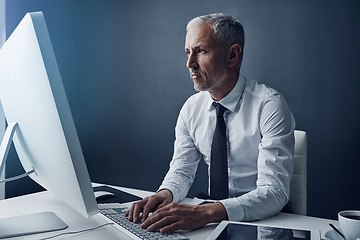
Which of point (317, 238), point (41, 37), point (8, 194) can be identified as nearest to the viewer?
point (41, 37)

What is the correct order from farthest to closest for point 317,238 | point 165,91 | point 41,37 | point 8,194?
point 165,91
point 8,194
point 317,238
point 41,37

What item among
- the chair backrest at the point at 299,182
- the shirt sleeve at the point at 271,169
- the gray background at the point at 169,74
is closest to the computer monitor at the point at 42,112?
the shirt sleeve at the point at 271,169

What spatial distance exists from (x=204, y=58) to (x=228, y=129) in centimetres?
32

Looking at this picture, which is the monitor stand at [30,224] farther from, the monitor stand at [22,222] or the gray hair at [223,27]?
the gray hair at [223,27]

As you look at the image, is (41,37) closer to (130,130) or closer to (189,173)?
(189,173)

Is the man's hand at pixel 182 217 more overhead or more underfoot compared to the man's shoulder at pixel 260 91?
more underfoot

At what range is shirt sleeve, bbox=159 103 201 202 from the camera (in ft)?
4.39

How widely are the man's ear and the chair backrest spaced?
0.45 m

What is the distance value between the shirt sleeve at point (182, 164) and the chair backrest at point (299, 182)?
41cm

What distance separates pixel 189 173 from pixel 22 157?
0.70m

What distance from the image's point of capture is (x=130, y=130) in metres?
3.15

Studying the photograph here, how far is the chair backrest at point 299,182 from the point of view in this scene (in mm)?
1466

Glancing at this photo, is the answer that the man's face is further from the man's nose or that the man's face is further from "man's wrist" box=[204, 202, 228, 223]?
"man's wrist" box=[204, 202, 228, 223]

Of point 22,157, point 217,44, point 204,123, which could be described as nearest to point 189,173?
point 204,123
